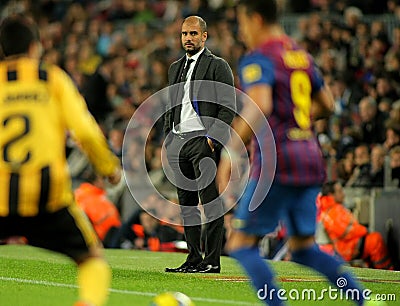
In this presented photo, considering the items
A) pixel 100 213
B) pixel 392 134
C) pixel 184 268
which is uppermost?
pixel 392 134

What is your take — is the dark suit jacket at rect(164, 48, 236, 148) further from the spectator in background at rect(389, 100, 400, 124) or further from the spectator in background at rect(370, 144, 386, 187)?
the spectator in background at rect(389, 100, 400, 124)

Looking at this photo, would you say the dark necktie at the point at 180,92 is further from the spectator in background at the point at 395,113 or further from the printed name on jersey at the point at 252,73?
the spectator in background at the point at 395,113

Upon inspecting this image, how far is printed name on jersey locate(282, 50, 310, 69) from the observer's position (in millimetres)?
6582

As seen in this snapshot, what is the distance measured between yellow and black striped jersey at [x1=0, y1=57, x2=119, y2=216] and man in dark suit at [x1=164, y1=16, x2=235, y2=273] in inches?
148

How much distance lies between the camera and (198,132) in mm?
9883

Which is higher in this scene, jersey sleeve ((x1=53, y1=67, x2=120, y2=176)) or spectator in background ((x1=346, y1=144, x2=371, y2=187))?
jersey sleeve ((x1=53, y1=67, x2=120, y2=176))

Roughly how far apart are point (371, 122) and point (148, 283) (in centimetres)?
735

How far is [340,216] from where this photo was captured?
13.1m

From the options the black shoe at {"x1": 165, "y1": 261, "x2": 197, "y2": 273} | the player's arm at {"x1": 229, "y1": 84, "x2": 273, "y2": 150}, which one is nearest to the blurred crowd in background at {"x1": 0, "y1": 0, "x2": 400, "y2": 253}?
the black shoe at {"x1": 165, "y1": 261, "x2": 197, "y2": 273}

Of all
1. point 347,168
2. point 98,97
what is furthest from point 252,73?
point 98,97

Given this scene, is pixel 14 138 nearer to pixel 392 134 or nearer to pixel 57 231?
pixel 57 231

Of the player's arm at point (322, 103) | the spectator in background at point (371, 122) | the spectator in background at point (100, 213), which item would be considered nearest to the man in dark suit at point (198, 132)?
the player's arm at point (322, 103)

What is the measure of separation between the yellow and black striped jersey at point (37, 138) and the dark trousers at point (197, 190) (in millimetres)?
3783

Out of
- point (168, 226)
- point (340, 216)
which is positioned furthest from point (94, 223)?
point (340, 216)
